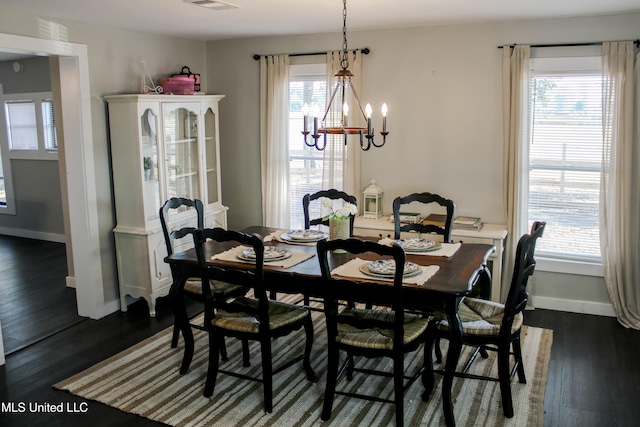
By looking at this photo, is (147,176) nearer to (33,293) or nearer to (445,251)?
(33,293)

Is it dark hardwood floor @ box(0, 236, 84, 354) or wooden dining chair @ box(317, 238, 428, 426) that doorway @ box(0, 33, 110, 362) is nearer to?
dark hardwood floor @ box(0, 236, 84, 354)

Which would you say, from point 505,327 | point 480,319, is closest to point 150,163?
point 480,319

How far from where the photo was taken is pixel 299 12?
4059 mm

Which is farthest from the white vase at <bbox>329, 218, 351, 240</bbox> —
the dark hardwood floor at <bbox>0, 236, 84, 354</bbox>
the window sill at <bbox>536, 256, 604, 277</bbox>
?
the dark hardwood floor at <bbox>0, 236, 84, 354</bbox>

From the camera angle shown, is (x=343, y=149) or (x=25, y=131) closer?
(x=343, y=149)

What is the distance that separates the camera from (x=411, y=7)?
3.87 metres

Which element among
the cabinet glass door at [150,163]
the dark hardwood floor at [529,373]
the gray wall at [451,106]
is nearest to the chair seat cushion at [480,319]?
the dark hardwood floor at [529,373]

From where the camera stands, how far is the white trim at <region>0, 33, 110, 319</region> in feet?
13.9

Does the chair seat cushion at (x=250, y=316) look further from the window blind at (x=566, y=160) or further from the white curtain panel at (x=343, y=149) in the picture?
the window blind at (x=566, y=160)

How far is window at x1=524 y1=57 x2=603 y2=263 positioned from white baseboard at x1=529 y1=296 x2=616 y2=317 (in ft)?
1.16

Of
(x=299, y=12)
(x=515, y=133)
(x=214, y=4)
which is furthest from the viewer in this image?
(x=515, y=133)

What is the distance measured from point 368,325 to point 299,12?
A: 2344 millimetres

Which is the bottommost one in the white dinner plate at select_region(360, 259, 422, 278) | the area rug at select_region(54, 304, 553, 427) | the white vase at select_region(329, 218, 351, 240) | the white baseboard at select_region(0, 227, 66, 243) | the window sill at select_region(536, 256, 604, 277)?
the area rug at select_region(54, 304, 553, 427)

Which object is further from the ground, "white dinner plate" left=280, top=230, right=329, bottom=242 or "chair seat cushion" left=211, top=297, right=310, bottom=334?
"white dinner plate" left=280, top=230, right=329, bottom=242
